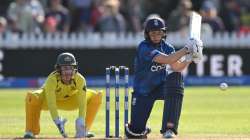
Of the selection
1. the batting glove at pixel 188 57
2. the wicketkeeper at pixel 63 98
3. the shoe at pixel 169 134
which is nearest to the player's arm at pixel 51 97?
the wicketkeeper at pixel 63 98

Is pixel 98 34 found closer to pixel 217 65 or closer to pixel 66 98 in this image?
pixel 217 65

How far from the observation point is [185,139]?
9.98m

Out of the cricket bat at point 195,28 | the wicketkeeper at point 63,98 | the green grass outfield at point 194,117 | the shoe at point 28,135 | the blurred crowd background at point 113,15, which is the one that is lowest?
the green grass outfield at point 194,117

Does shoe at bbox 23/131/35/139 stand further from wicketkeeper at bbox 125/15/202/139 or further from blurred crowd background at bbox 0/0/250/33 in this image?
blurred crowd background at bbox 0/0/250/33

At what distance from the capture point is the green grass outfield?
1178 centimetres

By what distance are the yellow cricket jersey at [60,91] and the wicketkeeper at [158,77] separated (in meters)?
0.62

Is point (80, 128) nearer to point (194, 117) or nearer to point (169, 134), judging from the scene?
point (169, 134)

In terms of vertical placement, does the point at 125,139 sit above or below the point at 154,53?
below

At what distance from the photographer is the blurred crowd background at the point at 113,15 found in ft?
73.2

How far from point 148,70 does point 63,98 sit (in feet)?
4.06

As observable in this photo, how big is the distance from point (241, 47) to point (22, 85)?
566cm

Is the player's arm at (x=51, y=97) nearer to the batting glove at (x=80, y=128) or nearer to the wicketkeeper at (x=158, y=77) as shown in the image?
the batting glove at (x=80, y=128)

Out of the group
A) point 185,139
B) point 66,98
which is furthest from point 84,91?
point 185,139

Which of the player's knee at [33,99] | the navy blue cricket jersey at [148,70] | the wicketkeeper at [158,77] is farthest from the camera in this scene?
the player's knee at [33,99]
